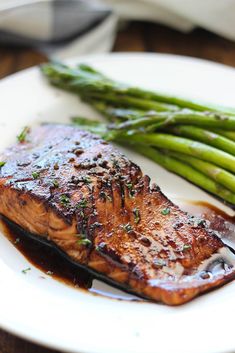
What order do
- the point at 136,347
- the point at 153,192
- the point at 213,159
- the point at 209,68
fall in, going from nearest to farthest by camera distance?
the point at 136,347 < the point at 153,192 < the point at 213,159 < the point at 209,68

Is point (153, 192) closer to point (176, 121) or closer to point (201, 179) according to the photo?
point (201, 179)

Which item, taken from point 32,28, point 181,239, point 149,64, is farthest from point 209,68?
point 181,239

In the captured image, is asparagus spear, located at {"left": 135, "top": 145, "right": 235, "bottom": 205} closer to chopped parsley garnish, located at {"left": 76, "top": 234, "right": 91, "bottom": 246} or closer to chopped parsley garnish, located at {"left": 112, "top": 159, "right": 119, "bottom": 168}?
chopped parsley garnish, located at {"left": 112, "top": 159, "right": 119, "bottom": 168}

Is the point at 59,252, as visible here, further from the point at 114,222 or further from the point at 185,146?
the point at 185,146

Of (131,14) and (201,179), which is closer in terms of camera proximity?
(201,179)

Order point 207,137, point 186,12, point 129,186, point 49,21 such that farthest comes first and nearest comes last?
1. point 186,12
2. point 49,21
3. point 207,137
4. point 129,186

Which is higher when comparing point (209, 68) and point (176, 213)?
point (209, 68)

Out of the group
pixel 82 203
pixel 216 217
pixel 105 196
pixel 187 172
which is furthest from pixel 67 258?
pixel 187 172
